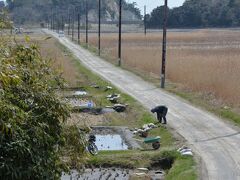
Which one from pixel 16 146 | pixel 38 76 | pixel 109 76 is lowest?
pixel 109 76

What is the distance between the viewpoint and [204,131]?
19406 mm

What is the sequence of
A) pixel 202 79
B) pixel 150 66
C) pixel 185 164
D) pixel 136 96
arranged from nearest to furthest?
1. pixel 185 164
2. pixel 136 96
3. pixel 202 79
4. pixel 150 66

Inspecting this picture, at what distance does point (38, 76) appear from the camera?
9.95 m

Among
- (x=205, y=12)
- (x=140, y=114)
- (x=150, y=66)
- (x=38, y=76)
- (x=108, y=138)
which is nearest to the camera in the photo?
(x=38, y=76)

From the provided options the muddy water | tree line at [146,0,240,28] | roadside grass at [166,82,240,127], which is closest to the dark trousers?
roadside grass at [166,82,240,127]

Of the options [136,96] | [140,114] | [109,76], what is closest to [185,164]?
[140,114]

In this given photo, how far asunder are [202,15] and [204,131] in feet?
426

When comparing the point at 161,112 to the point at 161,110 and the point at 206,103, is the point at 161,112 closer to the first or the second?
the point at 161,110

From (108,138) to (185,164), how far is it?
5302 millimetres

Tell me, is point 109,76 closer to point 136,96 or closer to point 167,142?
point 136,96

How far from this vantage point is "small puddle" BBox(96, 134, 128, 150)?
60.1 ft

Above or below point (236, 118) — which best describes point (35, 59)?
above

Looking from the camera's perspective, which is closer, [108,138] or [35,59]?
[35,59]

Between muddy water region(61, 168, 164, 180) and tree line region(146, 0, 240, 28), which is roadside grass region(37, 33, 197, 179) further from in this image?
tree line region(146, 0, 240, 28)
